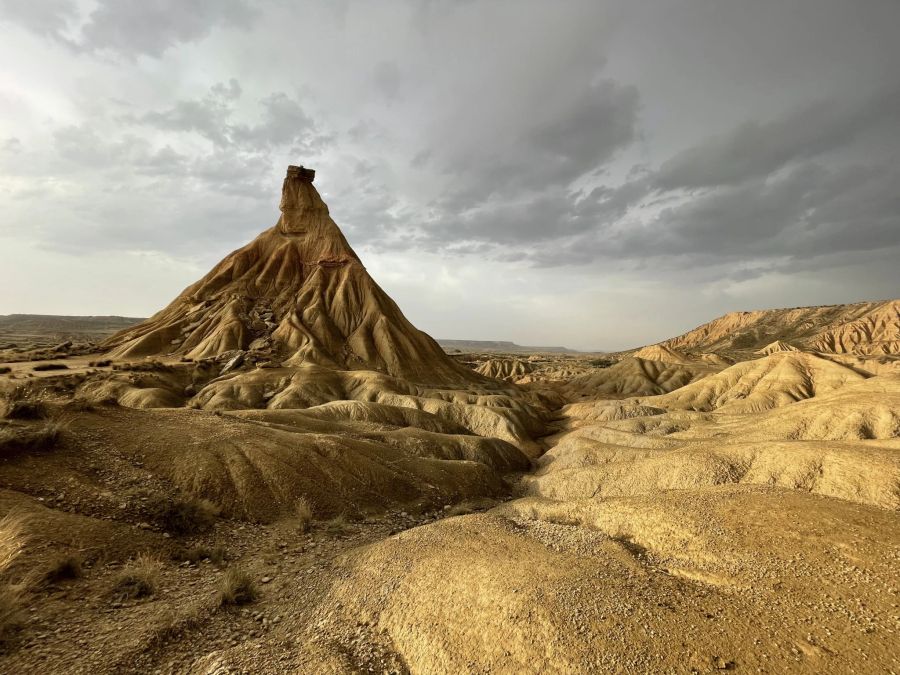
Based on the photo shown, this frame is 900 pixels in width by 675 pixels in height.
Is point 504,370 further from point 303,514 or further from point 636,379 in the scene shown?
point 303,514

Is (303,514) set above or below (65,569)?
below

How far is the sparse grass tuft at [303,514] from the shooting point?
1363 cm

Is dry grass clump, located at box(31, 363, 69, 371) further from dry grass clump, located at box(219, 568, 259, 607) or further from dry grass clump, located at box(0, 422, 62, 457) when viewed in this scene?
dry grass clump, located at box(219, 568, 259, 607)

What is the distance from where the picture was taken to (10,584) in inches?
278

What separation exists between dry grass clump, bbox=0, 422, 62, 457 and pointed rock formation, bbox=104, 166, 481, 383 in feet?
131

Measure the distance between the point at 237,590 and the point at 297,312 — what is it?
6022cm

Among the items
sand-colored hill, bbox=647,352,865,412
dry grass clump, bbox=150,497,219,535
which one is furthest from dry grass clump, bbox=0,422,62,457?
sand-colored hill, bbox=647,352,865,412

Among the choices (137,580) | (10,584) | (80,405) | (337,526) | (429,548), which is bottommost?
(337,526)

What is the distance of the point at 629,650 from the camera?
6.19m

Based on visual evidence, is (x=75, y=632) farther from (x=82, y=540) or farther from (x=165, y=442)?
(x=165, y=442)

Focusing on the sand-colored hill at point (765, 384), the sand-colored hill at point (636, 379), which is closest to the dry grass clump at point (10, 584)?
the sand-colored hill at point (765, 384)

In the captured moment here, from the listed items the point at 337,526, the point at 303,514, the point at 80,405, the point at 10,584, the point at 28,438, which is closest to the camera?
the point at 10,584

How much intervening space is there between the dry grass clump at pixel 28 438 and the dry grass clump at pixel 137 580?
5792 mm

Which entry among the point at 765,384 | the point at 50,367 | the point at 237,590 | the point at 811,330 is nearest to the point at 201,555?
the point at 237,590
